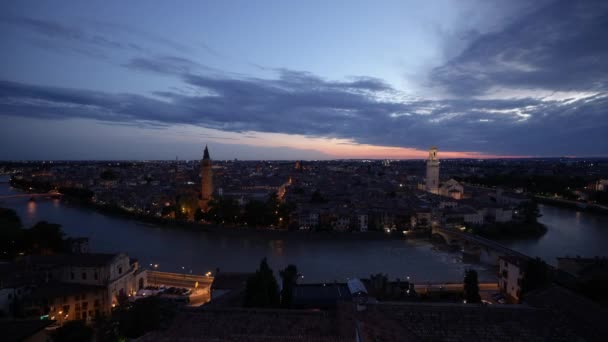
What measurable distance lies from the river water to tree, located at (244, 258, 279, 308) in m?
2.68

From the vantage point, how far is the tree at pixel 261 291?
350 cm

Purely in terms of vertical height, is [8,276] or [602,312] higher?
[602,312]

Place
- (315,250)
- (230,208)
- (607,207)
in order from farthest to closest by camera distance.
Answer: (607,207) < (230,208) < (315,250)

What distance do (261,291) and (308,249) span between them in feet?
18.8

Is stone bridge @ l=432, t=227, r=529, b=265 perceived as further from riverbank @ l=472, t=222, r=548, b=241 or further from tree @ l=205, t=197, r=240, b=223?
tree @ l=205, t=197, r=240, b=223

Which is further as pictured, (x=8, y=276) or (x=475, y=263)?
(x=475, y=263)

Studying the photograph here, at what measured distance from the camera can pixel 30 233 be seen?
6.97 m

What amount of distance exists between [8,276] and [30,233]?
2.87 metres

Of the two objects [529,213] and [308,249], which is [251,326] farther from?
[529,213]

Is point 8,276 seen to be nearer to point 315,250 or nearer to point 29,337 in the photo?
point 29,337

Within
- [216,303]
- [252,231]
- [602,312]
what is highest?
[602,312]

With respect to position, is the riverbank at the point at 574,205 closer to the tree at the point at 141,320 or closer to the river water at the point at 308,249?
→ the river water at the point at 308,249

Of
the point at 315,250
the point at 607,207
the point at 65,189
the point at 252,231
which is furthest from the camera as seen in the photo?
the point at 65,189

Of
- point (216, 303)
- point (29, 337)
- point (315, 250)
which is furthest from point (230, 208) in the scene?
point (29, 337)
